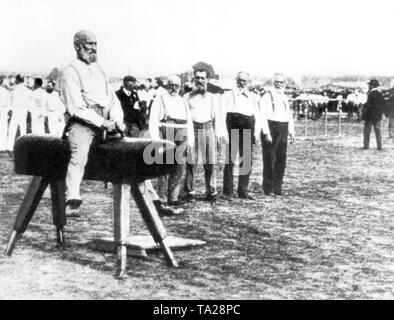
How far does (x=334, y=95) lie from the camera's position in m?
47.9

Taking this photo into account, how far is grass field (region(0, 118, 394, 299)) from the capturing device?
20.8 feet

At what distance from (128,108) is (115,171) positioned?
5.22 metres

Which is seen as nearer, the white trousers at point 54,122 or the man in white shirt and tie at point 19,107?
the man in white shirt and tie at point 19,107

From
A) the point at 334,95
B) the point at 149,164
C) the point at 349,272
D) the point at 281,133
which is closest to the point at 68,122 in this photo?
the point at 149,164

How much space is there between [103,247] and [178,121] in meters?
3.44

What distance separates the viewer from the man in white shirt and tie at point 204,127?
11.6m

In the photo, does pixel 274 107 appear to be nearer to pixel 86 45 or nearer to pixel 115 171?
pixel 86 45

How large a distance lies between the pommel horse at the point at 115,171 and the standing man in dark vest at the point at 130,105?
4.19 m

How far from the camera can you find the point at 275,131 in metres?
12.4

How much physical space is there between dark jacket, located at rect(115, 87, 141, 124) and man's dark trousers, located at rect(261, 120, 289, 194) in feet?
6.87

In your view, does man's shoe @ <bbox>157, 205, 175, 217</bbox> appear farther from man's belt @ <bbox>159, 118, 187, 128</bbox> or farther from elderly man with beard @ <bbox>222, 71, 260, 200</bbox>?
elderly man with beard @ <bbox>222, 71, 260, 200</bbox>

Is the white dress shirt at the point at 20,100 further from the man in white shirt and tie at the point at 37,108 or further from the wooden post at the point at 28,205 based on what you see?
the wooden post at the point at 28,205

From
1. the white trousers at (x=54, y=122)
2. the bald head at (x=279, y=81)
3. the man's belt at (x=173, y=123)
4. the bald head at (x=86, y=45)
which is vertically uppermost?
the bald head at (x=86, y=45)
